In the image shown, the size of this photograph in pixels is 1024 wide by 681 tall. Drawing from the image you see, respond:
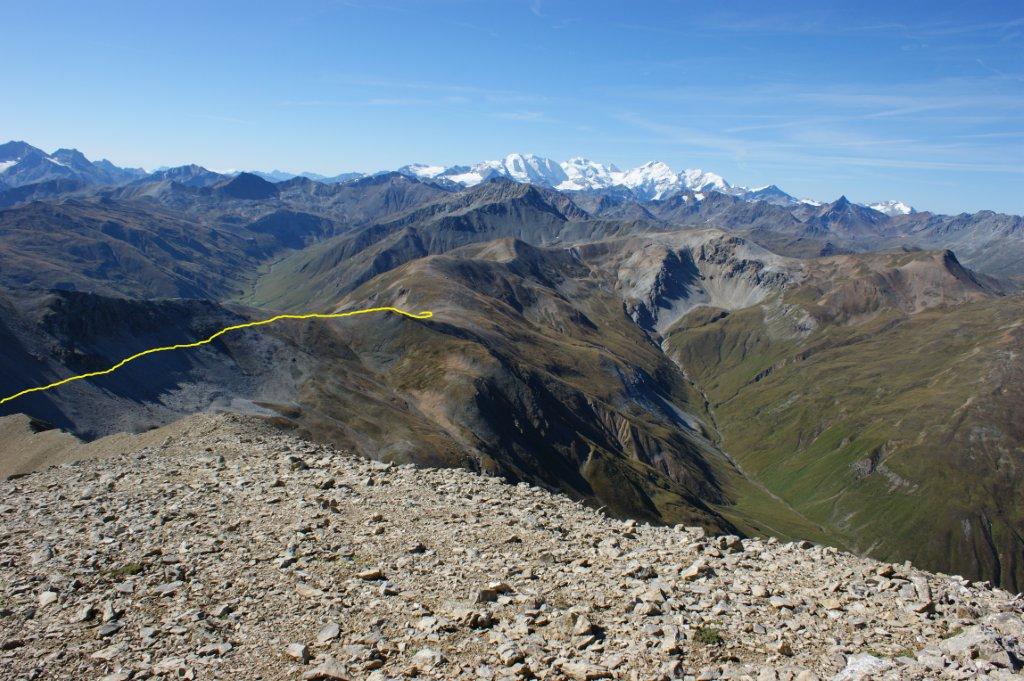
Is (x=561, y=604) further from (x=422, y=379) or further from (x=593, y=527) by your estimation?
A: (x=422, y=379)

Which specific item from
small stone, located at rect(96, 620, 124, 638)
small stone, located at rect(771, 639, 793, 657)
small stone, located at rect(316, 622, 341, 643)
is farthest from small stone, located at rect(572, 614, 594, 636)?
small stone, located at rect(96, 620, 124, 638)

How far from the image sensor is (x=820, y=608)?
18.8 m

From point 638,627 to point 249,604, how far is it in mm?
11883

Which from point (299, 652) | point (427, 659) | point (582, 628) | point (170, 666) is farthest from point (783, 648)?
point (170, 666)

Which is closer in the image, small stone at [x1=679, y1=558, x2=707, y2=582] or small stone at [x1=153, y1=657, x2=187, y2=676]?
small stone at [x1=153, y1=657, x2=187, y2=676]

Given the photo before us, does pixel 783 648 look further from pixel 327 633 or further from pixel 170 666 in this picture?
pixel 170 666

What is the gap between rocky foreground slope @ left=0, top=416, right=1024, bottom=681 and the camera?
1667 cm

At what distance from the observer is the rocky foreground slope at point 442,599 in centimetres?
1667

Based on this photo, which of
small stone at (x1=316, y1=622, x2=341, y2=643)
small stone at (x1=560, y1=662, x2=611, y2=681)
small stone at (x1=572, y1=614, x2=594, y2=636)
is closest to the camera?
small stone at (x1=560, y1=662, x2=611, y2=681)

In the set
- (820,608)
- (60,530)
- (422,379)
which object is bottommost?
(422,379)

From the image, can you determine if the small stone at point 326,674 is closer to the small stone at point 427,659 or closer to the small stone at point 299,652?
A: the small stone at point 299,652

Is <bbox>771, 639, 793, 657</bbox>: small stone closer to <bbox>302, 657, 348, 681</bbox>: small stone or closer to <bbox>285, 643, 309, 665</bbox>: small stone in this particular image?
<bbox>302, 657, 348, 681</bbox>: small stone

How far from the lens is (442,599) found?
20.1m

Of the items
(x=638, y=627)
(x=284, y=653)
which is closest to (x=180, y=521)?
(x=284, y=653)
